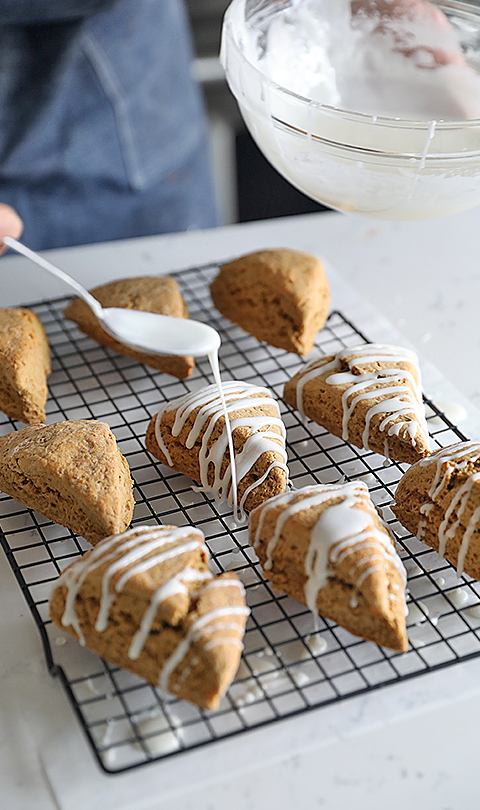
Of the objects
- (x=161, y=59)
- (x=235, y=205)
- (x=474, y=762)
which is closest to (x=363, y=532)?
(x=474, y=762)

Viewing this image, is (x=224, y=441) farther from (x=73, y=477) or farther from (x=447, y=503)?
(x=447, y=503)

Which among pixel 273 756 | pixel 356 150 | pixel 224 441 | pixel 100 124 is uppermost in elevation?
pixel 356 150

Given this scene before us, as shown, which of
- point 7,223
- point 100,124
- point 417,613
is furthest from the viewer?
point 100,124

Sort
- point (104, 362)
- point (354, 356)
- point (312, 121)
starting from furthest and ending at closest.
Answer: point (104, 362) < point (354, 356) < point (312, 121)

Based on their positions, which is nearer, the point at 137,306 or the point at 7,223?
the point at 7,223

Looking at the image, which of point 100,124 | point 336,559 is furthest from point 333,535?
point 100,124

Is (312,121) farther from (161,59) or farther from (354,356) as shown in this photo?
(161,59)

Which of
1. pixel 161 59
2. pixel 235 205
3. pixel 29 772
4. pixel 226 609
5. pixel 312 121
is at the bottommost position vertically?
pixel 235 205

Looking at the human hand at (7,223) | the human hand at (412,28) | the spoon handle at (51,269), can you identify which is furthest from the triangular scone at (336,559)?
the human hand at (412,28)
